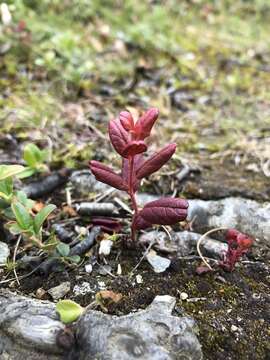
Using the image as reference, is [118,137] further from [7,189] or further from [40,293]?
[40,293]

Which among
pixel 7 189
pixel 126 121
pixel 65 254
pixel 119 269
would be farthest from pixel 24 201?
pixel 126 121

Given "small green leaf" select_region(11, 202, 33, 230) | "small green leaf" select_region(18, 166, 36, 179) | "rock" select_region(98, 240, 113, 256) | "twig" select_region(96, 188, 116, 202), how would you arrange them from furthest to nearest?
1. "twig" select_region(96, 188, 116, 202)
2. "small green leaf" select_region(18, 166, 36, 179)
3. "rock" select_region(98, 240, 113, 256)
4. "small green leaf" select_region(11, 202, 33, 230)

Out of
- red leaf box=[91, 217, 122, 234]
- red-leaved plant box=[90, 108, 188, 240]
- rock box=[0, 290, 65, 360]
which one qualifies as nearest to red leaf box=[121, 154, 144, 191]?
red-leaved plant box=[90, 108, 188, 240]

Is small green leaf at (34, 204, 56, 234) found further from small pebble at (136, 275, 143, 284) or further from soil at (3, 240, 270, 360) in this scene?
small pebble at (136, 275, 143, 284)

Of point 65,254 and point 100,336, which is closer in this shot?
point 100,336

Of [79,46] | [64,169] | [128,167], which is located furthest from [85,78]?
[128,167]

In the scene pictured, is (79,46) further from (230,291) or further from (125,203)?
(230,291)

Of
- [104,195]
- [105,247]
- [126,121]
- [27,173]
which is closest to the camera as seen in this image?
[126,121]
